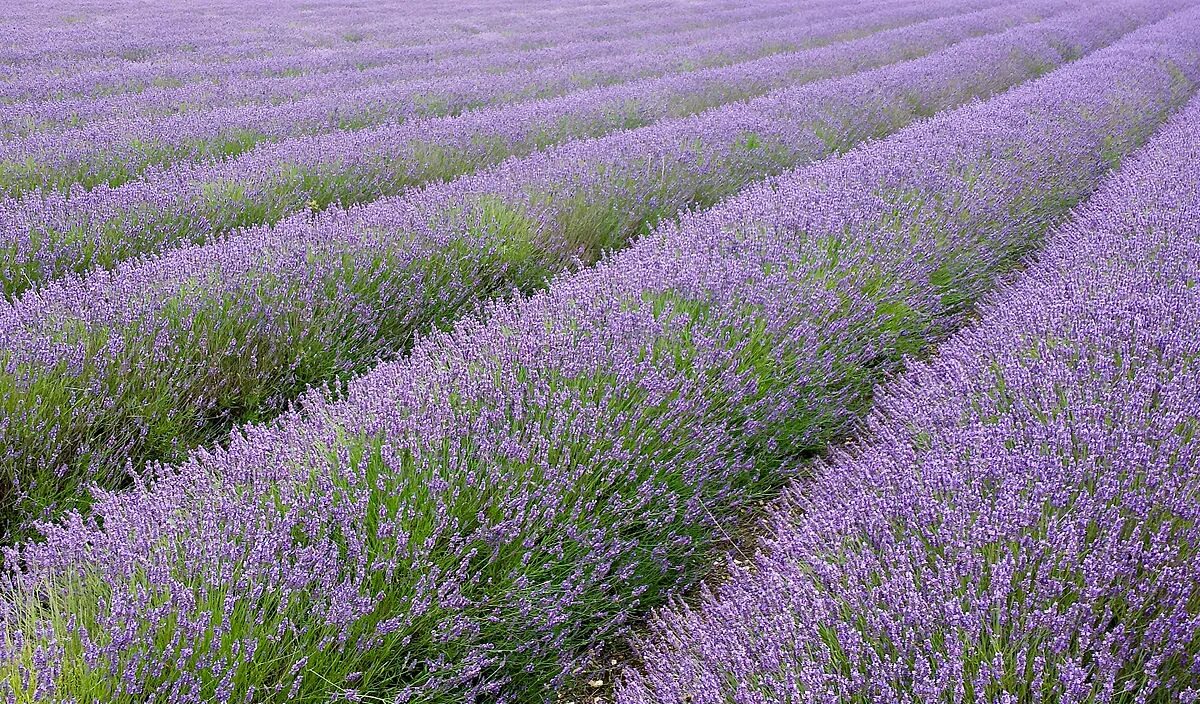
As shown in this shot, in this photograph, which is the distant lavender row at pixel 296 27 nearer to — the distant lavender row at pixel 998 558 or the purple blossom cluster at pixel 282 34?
the purple blossom cluster at pixel 282 34

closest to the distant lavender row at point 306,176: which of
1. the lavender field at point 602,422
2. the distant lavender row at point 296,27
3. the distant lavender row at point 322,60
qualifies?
the lavender field at point 602,422

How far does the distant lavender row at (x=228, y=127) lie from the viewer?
4945 millimetres

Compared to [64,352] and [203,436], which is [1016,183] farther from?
[64,352]

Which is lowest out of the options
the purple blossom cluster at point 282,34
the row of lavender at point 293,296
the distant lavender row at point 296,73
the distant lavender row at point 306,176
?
the row of lavender at point 293,296

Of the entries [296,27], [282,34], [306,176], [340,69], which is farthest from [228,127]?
[296,27]

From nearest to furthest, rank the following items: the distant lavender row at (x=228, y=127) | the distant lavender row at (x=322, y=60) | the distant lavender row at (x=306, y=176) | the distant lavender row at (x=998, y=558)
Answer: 1. the distant lavender row at (x=998, y=558)
2. the distant lavender row at (x=306, y=176)
3. the distant lavender row at (x=228, y=127)
4. the distant lavender row at (x=322, y=60)

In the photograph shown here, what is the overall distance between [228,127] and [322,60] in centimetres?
489

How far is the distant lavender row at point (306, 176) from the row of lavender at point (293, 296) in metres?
0.44

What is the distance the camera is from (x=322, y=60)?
34.4ft

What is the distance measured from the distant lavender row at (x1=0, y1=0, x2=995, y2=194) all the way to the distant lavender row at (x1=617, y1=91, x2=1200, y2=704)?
15.0ft

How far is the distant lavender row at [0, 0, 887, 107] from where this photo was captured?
8.03 meters

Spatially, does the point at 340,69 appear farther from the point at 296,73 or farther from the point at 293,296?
the point at 293,296

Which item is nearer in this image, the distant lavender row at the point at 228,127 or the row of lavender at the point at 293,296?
the row of lavender at the point at 293,296

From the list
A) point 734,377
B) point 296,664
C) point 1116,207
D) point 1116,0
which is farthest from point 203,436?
point 1116,0
